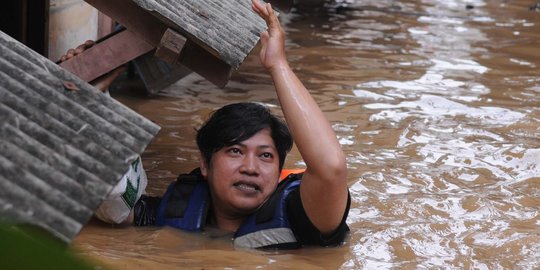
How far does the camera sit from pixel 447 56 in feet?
34.6

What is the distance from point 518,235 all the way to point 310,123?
1618 millimetres

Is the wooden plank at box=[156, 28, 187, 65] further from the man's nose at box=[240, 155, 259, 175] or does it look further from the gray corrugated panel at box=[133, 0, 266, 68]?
the man's nose at box=[240, 155, 259, 175]

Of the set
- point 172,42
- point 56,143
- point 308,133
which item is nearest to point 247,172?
point 308,133

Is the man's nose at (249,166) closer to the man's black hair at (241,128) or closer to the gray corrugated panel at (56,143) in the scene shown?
the man's black hair at (241,128)

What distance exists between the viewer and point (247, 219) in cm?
412

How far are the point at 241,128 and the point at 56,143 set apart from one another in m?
2.07

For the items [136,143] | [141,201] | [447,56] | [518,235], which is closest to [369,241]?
[518,235]

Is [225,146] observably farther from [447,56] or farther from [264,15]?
[447,56]

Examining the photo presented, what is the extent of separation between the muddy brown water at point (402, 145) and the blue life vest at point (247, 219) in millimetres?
50

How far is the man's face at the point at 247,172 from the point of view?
158 inches

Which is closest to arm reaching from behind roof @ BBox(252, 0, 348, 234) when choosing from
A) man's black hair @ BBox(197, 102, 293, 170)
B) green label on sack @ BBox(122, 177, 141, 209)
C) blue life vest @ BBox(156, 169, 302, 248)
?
blue life vest @ BBox(156, 169, 302, 248)

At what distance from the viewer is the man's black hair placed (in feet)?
13.3

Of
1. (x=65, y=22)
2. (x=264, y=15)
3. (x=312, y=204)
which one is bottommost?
(x=65, y=22)

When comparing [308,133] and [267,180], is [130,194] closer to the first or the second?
[267,180]
